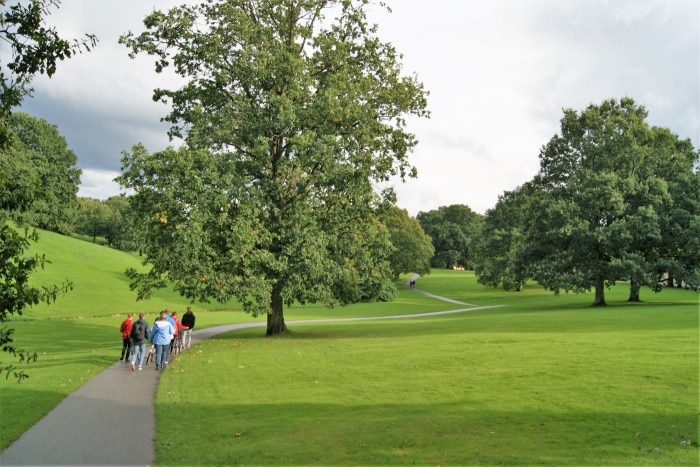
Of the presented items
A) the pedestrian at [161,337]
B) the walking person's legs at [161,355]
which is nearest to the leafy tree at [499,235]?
the walking person's legs at [161,355]

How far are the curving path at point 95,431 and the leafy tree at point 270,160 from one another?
9.93m

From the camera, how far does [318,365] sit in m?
19.6

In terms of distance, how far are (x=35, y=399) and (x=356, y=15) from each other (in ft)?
85.5

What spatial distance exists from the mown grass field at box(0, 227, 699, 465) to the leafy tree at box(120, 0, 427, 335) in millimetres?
4384

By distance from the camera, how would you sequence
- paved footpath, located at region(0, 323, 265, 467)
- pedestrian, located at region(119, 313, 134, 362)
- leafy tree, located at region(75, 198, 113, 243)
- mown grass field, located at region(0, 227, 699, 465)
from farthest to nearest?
leafy tree, located at region(75, 198, 113, 243)
pedestrian, located at region(119, 313, 134, 362)
paved footpath, located at region(0, 323, 265, 467)
mown grass field, located at region(0, 227, 699, 465)

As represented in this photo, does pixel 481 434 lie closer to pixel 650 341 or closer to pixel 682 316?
pixel 650 341

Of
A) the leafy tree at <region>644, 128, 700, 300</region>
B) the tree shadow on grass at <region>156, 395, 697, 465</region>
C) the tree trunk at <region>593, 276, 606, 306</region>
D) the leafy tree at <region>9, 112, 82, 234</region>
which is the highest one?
the leafy tree at <region>9, 112, 82, 234</region>

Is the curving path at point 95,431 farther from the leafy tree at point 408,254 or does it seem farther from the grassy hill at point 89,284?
the leafy tree at point 408,254

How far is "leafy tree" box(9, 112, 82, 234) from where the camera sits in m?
78.3

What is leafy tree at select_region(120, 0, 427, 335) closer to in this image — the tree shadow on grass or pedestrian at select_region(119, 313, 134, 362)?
pedestrian at select_region(119, 313, 134, 362)

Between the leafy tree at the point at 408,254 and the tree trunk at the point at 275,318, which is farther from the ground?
the leafy tree at the point at 408,254

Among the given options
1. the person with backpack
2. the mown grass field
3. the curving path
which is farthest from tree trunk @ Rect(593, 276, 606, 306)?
the curving path

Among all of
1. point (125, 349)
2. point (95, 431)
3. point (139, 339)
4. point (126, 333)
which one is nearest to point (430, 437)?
point (95, 431)

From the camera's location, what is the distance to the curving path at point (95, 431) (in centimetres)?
975
